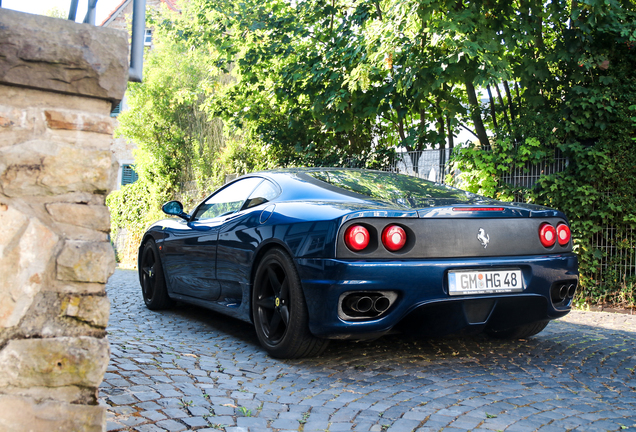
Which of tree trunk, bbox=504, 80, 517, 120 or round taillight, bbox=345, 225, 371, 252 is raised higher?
tree trunk, bbox=504, 80, 517, 120

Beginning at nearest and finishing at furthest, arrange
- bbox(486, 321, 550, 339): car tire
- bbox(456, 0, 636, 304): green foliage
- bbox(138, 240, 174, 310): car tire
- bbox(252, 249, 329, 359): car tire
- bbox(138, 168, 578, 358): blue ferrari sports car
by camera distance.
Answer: bbox(138, 168, 578, 358): blue ferrari sports car
bbox(252, 249, 329, 359): car tire
bbox(486, 321, 550, 339): car tire
bbox(138, 240, 174, 310): car tire
bbox(456, 0, 636, 304): green foliage

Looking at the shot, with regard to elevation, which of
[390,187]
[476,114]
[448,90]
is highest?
[448,90]

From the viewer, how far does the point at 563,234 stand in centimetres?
403

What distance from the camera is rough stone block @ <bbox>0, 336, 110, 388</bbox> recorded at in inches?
79.3

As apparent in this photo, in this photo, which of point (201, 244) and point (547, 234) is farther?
point (201, 244)

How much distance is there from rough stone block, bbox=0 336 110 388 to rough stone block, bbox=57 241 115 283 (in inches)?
8.3

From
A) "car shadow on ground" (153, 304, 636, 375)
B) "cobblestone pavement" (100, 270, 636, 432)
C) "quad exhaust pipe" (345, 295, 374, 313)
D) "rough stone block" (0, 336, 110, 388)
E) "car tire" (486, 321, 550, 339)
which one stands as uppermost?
"quad exhaust pipe" (345, 295, 374, 313)

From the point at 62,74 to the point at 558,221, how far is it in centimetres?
315

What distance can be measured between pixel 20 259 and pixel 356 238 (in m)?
1.83

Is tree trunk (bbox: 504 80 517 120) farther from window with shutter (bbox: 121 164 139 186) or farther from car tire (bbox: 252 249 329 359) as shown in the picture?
window with shutter (bbox: 121 164 139 186)

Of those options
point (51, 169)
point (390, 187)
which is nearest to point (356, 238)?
point (390, 187)

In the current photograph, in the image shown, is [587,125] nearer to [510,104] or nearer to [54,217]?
[510,104]

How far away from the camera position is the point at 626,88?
23.6 ft

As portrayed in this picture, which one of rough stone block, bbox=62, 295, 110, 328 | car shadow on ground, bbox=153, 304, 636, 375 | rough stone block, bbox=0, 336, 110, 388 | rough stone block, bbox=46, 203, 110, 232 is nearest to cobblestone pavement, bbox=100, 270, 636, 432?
car shadow on ground, bbox=153, 304, 636, 375
